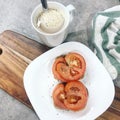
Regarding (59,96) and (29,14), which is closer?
(59,96)

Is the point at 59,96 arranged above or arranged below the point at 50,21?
below

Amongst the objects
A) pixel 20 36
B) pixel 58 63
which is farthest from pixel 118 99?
pixel 20 36

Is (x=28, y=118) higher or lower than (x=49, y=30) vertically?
lower

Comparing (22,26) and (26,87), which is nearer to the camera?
(26,87)

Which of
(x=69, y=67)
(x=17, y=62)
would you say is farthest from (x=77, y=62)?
(x=17, y=62)

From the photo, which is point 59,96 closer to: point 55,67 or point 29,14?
point 55,67

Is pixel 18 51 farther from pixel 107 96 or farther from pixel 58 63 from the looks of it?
pixel 107 96

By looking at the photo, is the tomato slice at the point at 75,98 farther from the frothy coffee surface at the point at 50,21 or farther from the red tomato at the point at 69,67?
the frothy coffee surface at the point at 50,21

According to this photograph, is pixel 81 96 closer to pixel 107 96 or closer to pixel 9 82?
pixel 107 96
